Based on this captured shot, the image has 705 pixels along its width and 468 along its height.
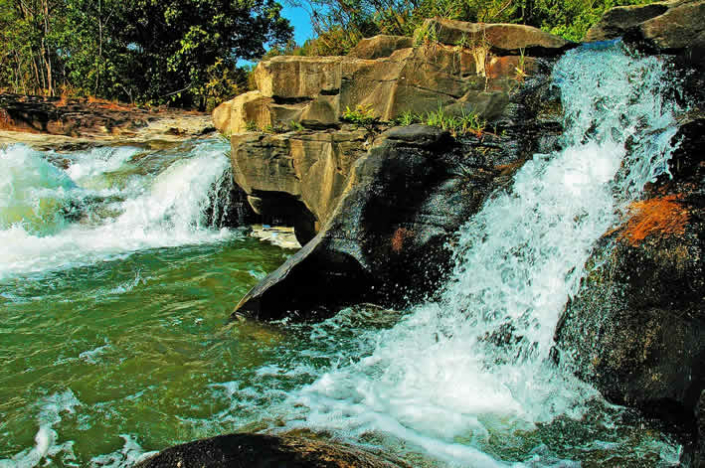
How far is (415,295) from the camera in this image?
4871 millimetres

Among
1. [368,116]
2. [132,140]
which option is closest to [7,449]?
[368,116]

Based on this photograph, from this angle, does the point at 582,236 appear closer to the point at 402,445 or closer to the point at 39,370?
the point at 402,445

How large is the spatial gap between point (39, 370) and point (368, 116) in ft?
13.8

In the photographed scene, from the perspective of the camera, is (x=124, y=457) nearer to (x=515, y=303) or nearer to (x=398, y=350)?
(x=398, y=350)

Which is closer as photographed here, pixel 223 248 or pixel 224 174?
pixel 223 248

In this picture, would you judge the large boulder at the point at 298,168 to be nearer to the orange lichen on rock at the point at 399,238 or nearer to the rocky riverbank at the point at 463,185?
the rocky riverbank at the point at 463,185

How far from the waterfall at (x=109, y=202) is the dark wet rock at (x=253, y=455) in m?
5.72

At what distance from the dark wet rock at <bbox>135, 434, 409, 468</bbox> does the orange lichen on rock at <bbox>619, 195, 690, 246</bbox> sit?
2.48m

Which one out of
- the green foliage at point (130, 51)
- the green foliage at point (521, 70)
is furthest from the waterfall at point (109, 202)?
the green foliage at point (130, 51)

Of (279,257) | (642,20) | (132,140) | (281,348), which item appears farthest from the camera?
(132,140)

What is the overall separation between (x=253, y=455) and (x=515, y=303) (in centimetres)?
268

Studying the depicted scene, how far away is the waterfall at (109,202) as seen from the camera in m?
7.88

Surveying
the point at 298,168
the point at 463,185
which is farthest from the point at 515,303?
the point at 298,168

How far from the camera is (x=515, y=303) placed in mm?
4090
